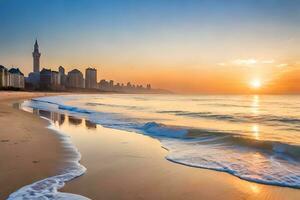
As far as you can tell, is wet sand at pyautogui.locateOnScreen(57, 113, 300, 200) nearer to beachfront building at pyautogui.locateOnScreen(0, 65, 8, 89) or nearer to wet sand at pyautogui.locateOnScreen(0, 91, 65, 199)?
wet sand at pyautogui.locateOnScreen(0, 91, 65, 199)

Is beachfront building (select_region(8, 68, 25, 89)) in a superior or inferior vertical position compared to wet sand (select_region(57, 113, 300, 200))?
superior

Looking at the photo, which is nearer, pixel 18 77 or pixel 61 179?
pixel 61 179

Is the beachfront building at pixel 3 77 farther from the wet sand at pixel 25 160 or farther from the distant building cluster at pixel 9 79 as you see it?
the wet sand at pixel 25 160

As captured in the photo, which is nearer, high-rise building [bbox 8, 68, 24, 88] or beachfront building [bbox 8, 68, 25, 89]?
beachfront building [bbox 8, 68, 25, 89]

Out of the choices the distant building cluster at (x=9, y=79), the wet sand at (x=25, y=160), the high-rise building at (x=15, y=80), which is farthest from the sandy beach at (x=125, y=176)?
the high-rise building at (x=15, y=80)

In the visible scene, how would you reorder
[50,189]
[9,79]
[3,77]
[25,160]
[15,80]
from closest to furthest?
[50,189]
[25,160]
[3,77]
[9,79]
[15,80]

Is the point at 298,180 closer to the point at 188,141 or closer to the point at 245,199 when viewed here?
the point at 245,199

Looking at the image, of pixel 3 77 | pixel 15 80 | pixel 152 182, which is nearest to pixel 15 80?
pixel 15 80

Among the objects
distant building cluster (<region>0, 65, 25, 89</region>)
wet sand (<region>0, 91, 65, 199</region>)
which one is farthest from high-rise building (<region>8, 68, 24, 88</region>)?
wet sand (<region>0, 91, 65, 199</region>)

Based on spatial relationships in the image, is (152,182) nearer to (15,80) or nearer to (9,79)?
(9,79)

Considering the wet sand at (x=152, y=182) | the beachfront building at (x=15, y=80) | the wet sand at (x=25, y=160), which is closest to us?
the wet sand at (x=152, y=182)

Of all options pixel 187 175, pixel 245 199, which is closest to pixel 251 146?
pixel 187 175
